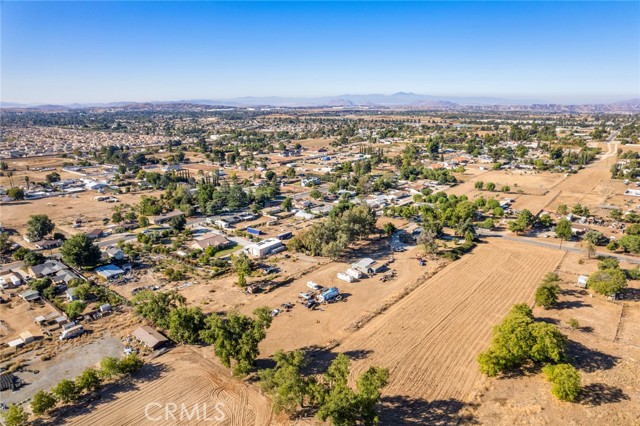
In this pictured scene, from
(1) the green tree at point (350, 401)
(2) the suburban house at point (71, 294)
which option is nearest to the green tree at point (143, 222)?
(2) the suburban house at point (71, 294)

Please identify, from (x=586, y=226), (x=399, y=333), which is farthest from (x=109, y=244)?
(x=586, y=226)

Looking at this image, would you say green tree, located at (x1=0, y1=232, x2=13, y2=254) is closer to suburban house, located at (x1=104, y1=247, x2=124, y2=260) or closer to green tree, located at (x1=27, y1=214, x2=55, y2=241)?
green tree, located at (x1=27, y1=214, x2=55, y2=241)

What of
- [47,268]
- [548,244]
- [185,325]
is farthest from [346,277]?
[47,268]

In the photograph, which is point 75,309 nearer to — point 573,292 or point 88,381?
point 88,381

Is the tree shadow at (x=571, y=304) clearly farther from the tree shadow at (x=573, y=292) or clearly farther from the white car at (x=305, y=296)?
the white car at (x=305, y=296)

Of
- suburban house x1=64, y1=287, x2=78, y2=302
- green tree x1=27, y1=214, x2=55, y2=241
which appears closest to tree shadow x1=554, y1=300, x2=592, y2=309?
suburban house x1=64, y1=287, x2=78, y2=302

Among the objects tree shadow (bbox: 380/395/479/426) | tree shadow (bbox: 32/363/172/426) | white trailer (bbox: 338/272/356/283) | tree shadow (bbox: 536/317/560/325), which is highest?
white trailer (bbox: 338/272/356/283)
